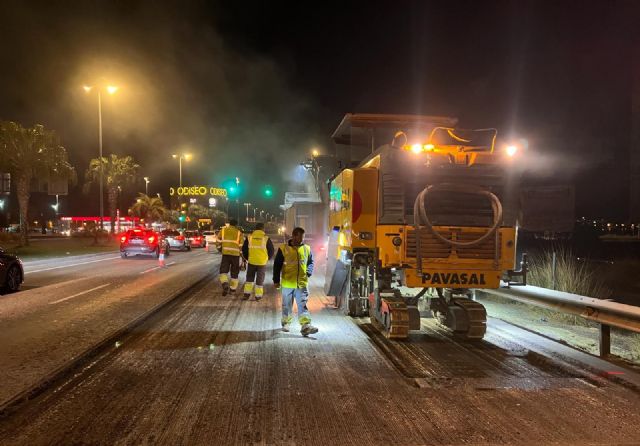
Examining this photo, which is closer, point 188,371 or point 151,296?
point 188,371

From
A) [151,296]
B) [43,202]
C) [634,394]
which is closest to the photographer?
[634,394]

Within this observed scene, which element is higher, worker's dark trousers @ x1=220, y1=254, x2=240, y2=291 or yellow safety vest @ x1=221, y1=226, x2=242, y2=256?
yellow safety vest @ x1=221, y1=226, x2=242, y2=256

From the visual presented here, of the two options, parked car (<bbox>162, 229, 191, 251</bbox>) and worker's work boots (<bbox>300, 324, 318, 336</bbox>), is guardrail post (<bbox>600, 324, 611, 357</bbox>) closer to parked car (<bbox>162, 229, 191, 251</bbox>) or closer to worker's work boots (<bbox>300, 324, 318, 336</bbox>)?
worker's work boots (<bbox>300, 324, 318, 336</bbox>)

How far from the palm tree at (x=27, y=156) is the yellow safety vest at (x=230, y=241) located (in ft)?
86.7

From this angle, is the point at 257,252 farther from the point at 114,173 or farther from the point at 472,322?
the point at 114,173

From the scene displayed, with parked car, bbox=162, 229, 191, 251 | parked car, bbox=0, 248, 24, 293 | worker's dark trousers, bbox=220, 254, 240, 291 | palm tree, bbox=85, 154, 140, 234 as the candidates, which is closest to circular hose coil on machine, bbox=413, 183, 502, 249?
worker's dark trousers, bbox=220, 254, 240, 291

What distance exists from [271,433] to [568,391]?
3.39 m

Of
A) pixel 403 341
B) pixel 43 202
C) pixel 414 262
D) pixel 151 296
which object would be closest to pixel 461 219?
pixel 414 262

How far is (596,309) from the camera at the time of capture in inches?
295

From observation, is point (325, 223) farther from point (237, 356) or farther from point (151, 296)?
point (237, 356)

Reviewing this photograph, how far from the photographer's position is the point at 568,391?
18.8 feet

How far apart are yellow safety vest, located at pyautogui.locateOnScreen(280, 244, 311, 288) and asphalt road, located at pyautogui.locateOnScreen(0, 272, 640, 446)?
877 mm

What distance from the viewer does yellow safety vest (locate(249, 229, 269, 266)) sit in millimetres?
11977

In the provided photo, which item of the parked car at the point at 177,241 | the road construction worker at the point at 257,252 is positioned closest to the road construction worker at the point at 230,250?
the road construction worker at the point at 257,252
